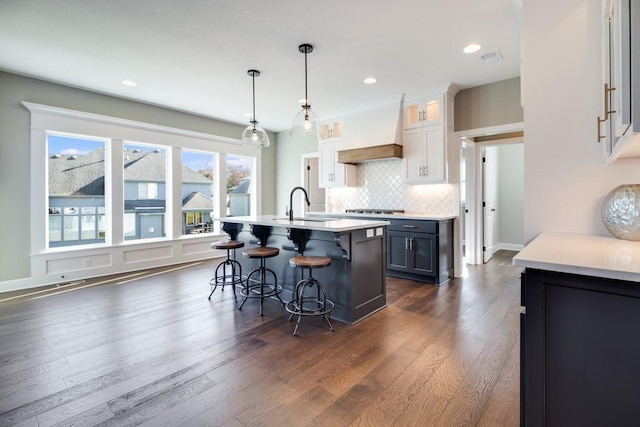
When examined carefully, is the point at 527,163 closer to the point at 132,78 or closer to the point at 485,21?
the point at 485,21

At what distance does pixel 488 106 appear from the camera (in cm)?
436

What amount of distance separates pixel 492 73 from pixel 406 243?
2.57 metres

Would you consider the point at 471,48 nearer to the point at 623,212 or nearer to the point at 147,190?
the point at 623,212

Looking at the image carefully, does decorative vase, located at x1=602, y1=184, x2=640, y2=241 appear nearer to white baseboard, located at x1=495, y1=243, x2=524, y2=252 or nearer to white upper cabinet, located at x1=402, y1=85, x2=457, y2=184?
white upper cabinet, located at x1=402, y1=85, x2=457, y2=184

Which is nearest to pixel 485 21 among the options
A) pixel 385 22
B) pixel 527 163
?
pixel 385 22

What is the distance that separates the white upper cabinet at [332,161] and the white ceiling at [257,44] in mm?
1269

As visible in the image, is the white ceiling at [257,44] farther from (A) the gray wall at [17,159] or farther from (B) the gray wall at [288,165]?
(B) the gray wall at [288,165]

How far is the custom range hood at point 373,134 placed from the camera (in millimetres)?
4887

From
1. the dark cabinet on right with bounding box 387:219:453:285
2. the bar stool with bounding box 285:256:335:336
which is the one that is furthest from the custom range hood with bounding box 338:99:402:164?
the bar stool with bounding box 285:256:335:336

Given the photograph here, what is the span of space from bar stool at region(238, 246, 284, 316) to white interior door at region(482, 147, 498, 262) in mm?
4125

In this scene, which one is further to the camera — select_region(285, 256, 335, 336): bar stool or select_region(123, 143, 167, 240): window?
select_region(123, 143, 167, 240): window

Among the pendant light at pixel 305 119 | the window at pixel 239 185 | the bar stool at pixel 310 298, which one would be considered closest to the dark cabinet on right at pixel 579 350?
the bar stool at pixel 310 298

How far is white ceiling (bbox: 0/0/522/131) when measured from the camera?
265 centimetres

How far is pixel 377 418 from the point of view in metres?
1.65
